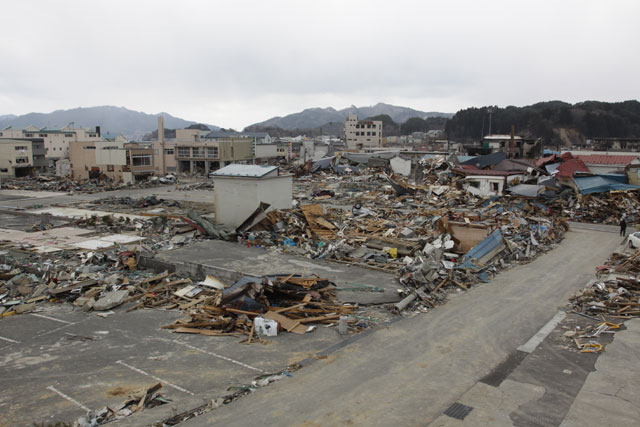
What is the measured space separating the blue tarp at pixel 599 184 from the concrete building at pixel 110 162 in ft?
144

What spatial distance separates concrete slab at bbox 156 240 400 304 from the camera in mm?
13055

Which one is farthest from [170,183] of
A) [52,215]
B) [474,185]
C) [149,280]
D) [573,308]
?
[573,308]

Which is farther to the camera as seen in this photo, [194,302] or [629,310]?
[194,302]

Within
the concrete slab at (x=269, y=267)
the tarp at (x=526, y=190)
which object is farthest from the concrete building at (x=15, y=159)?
the tarp at (x=526, y=190)

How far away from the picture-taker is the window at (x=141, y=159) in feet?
169

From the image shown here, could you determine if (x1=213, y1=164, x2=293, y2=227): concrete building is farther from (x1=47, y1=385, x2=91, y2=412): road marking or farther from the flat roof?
(x1=47, y1=385, x2=91, y2=412): road marking

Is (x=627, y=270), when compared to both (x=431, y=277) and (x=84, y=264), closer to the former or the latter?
(x=431, y=277)

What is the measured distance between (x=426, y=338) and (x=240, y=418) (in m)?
4.90

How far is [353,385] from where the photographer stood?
7906mm

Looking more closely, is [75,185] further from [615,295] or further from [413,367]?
[615,295]

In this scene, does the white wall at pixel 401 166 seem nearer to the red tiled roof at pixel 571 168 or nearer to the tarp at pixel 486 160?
the tarp at pixel 486 160

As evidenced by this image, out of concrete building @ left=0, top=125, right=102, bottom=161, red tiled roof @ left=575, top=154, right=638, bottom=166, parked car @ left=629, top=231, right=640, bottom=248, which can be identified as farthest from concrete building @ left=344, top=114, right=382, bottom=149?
parked car @ left=629, top=231, right=640, bottom=248

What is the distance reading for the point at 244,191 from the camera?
21.9 meters

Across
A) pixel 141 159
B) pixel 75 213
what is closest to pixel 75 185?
pixel 141 159
